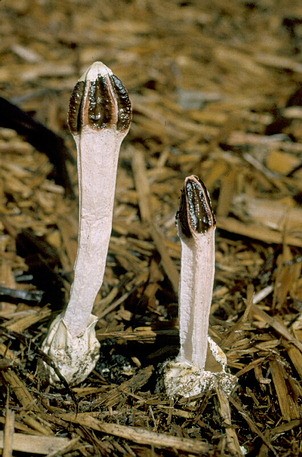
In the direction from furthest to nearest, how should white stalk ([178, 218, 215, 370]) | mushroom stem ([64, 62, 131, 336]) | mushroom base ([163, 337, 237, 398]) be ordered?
mushroom base ([163, 337, 237, 398]), white stalk ([178, 218, 215, 370]), mushroom stem ([64, 62, 131, 336])

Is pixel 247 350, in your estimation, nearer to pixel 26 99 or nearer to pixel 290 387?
pixel 290 387

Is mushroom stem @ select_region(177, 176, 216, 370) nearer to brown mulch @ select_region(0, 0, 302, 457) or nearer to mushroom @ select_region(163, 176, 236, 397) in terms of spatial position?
mushroom @ select_region(163, 176, 236, 397)

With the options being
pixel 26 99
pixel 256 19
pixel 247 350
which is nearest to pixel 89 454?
pixel 247 350

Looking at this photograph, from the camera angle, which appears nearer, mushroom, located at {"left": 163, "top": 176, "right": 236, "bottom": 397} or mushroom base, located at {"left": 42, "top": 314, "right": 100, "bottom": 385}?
mushroom, located at {"left": 163, "top": 176, "right": 236, "bottom": 397}

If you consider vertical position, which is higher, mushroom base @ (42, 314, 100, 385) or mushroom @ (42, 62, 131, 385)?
mushroom @ (42, 62, 131, 385)

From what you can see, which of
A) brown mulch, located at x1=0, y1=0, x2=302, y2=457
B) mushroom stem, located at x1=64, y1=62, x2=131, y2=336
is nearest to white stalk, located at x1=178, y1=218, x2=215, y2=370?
brown mulch, located at x1=0, y1=0, x2=302, y2=457

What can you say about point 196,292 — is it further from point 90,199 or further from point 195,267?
point 90,199

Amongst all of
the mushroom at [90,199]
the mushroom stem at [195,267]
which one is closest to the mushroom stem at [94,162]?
the mushroom at [90,199]
